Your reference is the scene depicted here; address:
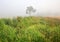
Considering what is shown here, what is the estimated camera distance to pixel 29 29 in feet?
15.7

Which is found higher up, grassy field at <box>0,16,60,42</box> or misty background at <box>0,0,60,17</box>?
misty background at <box>0,0,60,17</box>

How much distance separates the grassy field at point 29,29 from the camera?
15.2ft

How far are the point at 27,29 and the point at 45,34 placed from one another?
1.35 ft

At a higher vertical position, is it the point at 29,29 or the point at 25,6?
the point at 25,6

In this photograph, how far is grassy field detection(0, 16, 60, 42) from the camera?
4641mm

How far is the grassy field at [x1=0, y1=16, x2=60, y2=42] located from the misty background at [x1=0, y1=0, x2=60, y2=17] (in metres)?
0.16

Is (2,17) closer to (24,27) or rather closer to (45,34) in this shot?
(24,27)

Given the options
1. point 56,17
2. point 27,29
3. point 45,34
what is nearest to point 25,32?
point 27,29

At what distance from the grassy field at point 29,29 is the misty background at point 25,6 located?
159 millimetres

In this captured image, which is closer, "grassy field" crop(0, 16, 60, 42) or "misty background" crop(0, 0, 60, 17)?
"grassy field" crop(0, 16, 60, 42)

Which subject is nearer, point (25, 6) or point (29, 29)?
point (29, 29)

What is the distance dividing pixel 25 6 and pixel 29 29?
0.61 metres

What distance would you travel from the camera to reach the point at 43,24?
4977 millimetres

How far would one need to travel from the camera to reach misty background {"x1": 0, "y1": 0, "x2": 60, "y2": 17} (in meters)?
5.00
